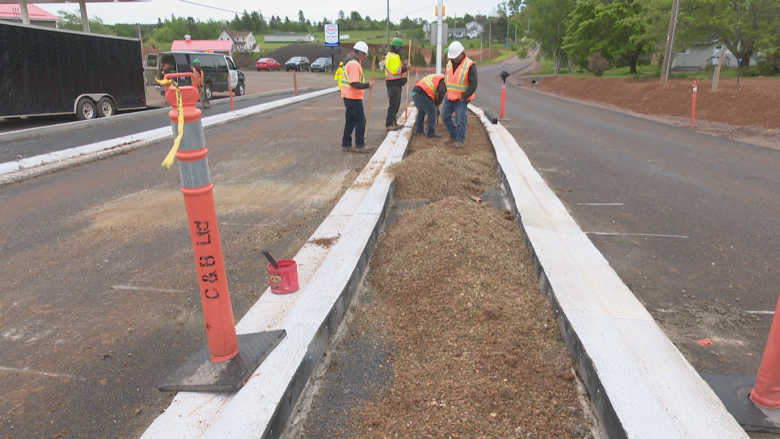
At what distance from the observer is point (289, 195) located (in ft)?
21.9

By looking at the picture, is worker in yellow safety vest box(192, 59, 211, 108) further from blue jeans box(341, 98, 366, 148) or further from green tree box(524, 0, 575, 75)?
green tree box(524, 0, 575, 75)

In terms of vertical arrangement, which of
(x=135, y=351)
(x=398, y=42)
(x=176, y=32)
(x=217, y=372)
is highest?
(x=176, y=32)

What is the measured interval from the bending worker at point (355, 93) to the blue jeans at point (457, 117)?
160 centimetres

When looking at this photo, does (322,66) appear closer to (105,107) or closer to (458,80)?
(105,107)

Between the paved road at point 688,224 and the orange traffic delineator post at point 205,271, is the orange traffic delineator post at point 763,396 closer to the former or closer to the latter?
the paved road at point 688,224

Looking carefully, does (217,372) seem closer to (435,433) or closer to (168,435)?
(168,435)

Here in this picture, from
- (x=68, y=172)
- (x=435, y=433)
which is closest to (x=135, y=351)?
(x=435, y=433)

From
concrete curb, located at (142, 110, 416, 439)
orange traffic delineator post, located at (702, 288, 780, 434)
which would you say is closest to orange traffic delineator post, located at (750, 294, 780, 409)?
orange traffic delineator post, located at (702, 288, 780, 434)

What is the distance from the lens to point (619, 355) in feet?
8.63

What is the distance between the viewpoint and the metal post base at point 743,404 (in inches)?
90.3

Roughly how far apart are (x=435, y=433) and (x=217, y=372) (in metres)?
1.13

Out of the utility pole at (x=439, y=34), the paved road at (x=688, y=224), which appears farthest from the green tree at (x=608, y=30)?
the paved road at (x=688, y=224)

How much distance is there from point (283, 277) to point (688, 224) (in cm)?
445

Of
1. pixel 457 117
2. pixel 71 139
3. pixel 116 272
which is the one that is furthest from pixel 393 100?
pixel 116 272
